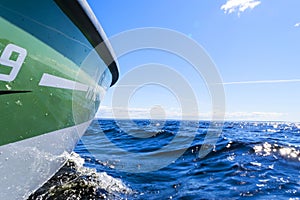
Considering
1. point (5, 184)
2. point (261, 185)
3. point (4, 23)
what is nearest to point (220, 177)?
point (261, 185)

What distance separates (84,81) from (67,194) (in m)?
1.25

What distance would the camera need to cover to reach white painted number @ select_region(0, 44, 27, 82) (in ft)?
4.16

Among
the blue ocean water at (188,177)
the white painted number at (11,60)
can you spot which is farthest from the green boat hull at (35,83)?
the blue ocean water at (188,177)

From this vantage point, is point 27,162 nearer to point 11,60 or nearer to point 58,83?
point 58,83

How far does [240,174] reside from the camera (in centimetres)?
339

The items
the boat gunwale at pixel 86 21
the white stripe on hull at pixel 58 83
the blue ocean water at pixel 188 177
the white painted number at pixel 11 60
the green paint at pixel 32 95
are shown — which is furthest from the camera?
the blue ocean water at pixel 188 177

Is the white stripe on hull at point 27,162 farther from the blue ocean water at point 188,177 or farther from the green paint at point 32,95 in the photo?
the blue ocean water at point 188,177

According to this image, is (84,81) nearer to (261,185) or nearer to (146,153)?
(261,185)

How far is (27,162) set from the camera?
72.1 inches

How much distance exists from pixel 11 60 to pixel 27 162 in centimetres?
89

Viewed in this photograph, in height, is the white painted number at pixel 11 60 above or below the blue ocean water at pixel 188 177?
above

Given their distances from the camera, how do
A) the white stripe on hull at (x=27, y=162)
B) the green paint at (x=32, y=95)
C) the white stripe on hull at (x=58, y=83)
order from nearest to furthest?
the green paint at (x=32, y=95) → the white stripe on hull at (x=27, y=162) → the white stripe on hull at (x=58, y=83)

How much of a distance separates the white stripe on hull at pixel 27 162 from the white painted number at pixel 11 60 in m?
0.46

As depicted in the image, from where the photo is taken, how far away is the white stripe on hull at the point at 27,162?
1.56 meters
